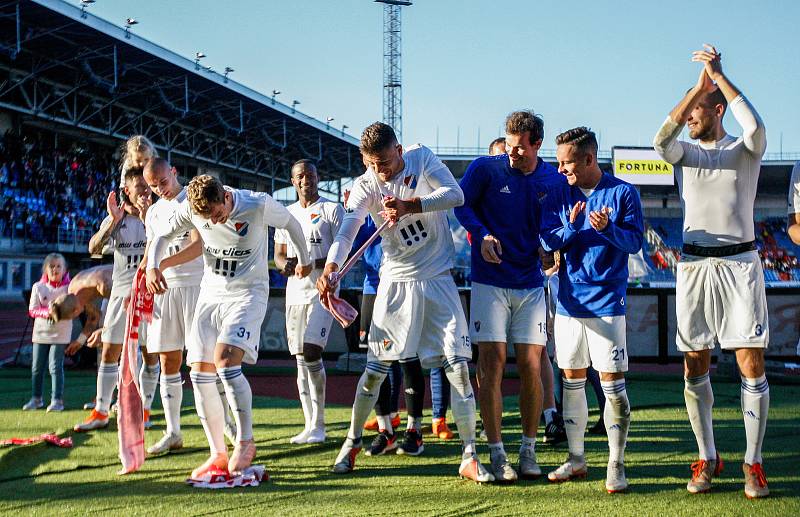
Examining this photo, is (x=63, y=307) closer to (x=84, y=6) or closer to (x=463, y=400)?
(x=463, y=400)

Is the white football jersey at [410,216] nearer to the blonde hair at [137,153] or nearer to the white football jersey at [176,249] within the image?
the white football jersey at [176,249]

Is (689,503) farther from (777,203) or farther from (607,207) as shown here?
(777,203)

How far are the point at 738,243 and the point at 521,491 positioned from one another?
6.19 feet

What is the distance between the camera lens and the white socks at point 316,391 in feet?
20.6

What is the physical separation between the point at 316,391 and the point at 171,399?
111cm

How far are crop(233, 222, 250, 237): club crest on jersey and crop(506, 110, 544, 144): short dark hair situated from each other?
69.6 inches

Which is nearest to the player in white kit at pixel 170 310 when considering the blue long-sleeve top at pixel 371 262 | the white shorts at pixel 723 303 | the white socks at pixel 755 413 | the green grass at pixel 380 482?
the green grass at pixel 380 482

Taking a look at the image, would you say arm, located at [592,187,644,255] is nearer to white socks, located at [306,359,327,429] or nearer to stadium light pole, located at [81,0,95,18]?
white socks, located at [306,359,327,429]

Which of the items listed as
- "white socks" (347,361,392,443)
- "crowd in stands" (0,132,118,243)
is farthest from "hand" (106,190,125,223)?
"crowd in stands" (0,132,118,243)

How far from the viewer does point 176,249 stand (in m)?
6.13

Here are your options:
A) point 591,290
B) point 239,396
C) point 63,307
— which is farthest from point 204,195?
point 63,307

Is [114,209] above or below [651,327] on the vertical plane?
above

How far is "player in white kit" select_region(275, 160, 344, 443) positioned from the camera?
6.28m

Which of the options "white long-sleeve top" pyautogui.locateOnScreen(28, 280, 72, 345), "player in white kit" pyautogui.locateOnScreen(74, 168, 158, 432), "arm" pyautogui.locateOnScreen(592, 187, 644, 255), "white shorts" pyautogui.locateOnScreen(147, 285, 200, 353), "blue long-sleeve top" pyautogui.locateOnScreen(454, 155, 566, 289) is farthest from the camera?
"white long-sleeve top" pyautogui.locateOnScreen(28, 280, 72, 345)
